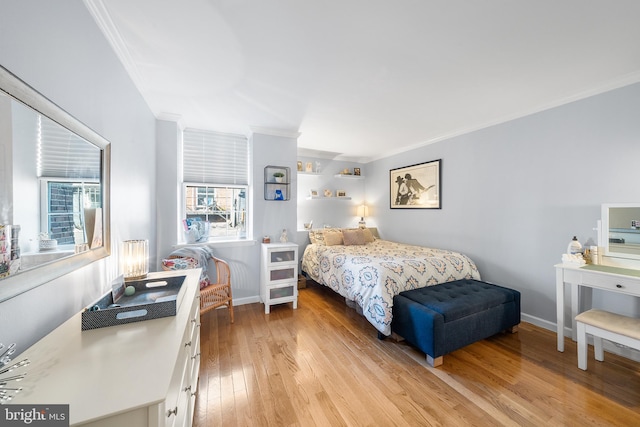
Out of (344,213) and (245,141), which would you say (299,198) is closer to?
(344,213)

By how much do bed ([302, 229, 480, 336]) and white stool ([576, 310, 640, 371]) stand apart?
1061 millimetres

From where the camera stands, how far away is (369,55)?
1.80 metres

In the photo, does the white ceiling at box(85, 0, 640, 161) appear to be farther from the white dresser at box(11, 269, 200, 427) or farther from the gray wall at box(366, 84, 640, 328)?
the white dresser at box(11, 269, 200, 427)

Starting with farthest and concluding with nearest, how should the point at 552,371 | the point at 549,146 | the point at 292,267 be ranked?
1. the point at 292,267
2. the point at 549,146
3. the point at 552,371

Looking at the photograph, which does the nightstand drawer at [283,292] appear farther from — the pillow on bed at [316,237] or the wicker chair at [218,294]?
the pillow on bed at [316,237]

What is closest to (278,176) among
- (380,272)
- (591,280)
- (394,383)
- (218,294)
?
(218,294)

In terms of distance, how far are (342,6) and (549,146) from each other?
8.83ft

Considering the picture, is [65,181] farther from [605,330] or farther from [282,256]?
[605,330]

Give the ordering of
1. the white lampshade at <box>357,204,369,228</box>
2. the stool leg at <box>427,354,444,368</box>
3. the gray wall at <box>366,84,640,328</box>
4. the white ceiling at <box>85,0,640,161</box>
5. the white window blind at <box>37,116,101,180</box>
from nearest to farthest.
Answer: the white window blind at <box>37,116,101,180</box>
the white ceiling at <box>85,0,640,161</box>
the stool leg at <box>427,354,444,368</box>
the gray wall at <box>366,84,640,328</box>
the white lampshade at <box>357,204,369,228</box>

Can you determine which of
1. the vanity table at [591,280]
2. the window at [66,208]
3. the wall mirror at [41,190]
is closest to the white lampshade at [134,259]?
the wall mirror at [41,190]

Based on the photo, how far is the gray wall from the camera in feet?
7.18

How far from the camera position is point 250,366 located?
2.02 metres

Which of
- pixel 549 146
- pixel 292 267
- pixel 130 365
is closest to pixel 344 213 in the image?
pixel 292 267

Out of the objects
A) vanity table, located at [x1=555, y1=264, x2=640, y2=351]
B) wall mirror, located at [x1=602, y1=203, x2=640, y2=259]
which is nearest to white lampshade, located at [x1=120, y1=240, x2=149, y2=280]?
vanity table, located at [x1=555, y1=264, x2=640, y2=351]
